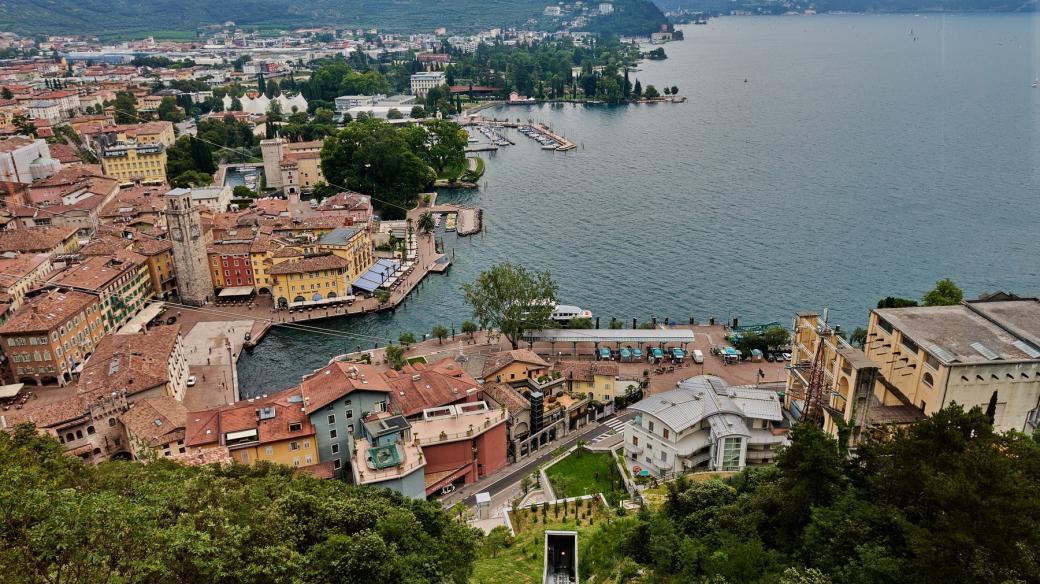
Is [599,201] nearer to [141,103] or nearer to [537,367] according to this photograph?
[537,367]

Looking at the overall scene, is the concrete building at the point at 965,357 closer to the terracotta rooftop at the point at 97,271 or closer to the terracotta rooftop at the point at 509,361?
the terracotta rooftop at the point at 509,361

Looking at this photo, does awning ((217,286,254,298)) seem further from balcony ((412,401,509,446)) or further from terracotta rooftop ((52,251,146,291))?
balcony ((412,401,509,446))

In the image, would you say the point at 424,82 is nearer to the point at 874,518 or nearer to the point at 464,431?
the point at 464,431

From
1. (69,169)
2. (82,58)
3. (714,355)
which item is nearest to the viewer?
Result: (714,355)

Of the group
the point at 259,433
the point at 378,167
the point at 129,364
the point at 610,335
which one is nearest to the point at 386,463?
the point at 259,433

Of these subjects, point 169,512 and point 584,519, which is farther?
point 584,519

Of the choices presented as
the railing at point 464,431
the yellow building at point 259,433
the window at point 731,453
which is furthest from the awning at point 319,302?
the window at point 731,453

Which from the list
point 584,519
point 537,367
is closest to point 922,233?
point 537,367
